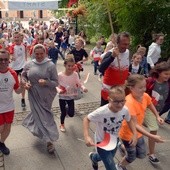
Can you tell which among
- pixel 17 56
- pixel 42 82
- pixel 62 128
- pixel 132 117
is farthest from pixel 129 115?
pixel 17 56

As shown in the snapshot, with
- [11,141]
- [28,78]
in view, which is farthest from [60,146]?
[28,78]

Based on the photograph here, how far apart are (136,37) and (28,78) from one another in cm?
858

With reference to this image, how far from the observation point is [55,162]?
4.57 meters

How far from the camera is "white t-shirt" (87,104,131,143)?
343 centimetres

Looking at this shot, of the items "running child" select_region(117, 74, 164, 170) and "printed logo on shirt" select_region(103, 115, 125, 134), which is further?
"running child" select_region(117, 74, 164, 170)

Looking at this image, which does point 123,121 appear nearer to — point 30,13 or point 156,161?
point 156,161

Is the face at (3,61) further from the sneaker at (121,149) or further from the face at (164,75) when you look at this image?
the face at (164,75)

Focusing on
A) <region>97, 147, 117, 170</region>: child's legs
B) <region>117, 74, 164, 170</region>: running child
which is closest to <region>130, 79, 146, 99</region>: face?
<region>117, 74, 164, 170</region>: running child

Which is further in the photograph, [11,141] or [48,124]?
[11,141]

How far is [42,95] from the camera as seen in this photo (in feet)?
15.7

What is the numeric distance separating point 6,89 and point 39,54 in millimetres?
698

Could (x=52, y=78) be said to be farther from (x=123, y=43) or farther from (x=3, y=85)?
(x=123, y=43)

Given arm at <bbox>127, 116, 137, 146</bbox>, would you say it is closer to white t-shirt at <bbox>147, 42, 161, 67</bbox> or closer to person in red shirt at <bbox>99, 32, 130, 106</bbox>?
person in red shirt at <bbox>99, 32, 130, 106</bbox>

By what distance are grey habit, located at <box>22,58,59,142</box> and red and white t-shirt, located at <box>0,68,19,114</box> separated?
A: 30cm
